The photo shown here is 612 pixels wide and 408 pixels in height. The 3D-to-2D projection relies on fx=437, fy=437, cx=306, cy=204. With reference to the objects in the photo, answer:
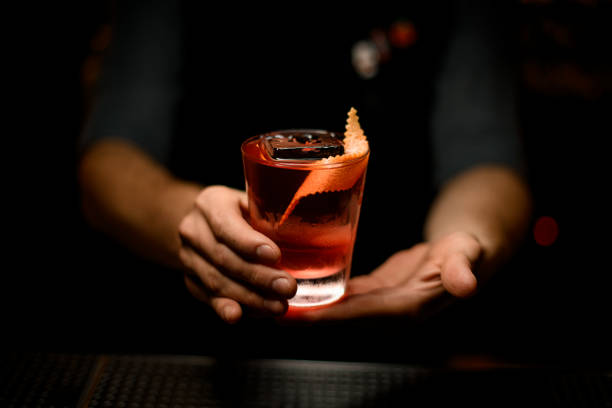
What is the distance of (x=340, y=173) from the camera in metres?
0.72

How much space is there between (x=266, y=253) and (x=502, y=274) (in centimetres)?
158

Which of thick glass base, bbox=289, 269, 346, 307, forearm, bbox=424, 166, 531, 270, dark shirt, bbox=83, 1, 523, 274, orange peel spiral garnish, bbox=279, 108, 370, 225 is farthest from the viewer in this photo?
dark shirt, bbox=83, 1, 523, 274

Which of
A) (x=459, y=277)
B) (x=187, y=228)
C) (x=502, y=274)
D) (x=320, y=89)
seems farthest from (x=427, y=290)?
(x=502, y=274)

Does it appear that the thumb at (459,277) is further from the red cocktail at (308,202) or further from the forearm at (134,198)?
the forearm at (134,198)

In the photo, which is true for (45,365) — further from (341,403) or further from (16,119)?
(16,119)

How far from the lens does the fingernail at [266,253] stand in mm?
712

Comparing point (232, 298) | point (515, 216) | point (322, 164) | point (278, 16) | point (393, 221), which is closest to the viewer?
point (322, 164)

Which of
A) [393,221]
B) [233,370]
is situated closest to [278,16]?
[393,221]

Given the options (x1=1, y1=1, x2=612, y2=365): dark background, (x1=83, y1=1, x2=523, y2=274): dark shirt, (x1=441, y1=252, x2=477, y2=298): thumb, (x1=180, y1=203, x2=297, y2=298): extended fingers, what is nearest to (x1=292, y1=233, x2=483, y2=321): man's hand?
(x1=441, y1=252, x2=477, y2=298): thumb

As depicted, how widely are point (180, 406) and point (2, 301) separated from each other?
1534mm

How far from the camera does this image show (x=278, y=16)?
158cm

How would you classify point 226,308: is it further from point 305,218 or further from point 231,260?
point 305,218

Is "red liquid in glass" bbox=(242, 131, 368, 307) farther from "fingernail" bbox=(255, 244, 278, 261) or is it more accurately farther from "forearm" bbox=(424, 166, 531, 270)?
"forearm" bbox=(424, 166, 531, 270)

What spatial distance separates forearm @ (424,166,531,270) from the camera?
1.05 metres
